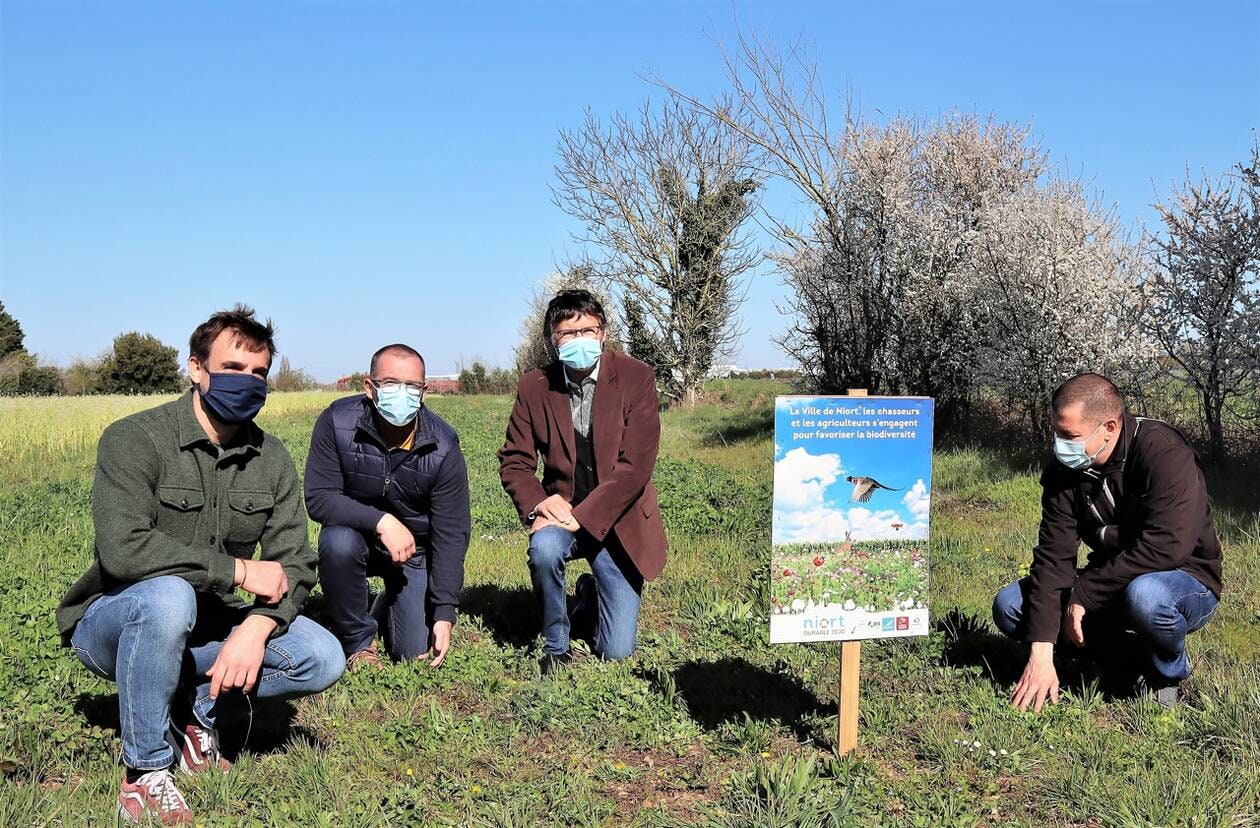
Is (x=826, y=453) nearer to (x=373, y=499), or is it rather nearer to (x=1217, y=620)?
(x=373, y=499)

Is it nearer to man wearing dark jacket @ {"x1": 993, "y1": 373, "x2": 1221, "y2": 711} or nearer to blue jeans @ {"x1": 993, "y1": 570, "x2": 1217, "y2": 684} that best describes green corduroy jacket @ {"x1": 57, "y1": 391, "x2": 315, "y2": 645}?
man wearing dark jacket @ {"x1": 993, "y1": 373, "x2": 1221, "y2": 711}

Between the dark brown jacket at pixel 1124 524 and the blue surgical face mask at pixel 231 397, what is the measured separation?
11.8 ft

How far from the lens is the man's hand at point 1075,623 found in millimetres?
4375

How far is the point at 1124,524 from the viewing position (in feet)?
14.7

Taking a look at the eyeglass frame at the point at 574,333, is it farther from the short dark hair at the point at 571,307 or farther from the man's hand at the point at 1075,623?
the man's hand at the point at 1075,623

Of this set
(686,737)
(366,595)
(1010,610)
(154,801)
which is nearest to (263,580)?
(154,801)

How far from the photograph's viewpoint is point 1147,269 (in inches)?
509

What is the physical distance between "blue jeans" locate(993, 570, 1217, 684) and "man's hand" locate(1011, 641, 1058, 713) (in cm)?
40

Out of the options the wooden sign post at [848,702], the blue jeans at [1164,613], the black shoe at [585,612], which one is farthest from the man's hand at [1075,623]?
the black shoe at [585,612]

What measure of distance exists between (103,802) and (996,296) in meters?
13.8

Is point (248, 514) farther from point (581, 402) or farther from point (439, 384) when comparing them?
point (439, 384)

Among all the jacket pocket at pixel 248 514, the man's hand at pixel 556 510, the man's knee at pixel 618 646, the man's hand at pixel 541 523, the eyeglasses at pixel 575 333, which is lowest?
the man's knee at pixel 618 646

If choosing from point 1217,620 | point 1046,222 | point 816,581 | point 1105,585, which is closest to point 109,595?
point 816,581

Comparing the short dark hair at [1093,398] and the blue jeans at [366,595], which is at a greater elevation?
the short dark hair at [1093,398]
